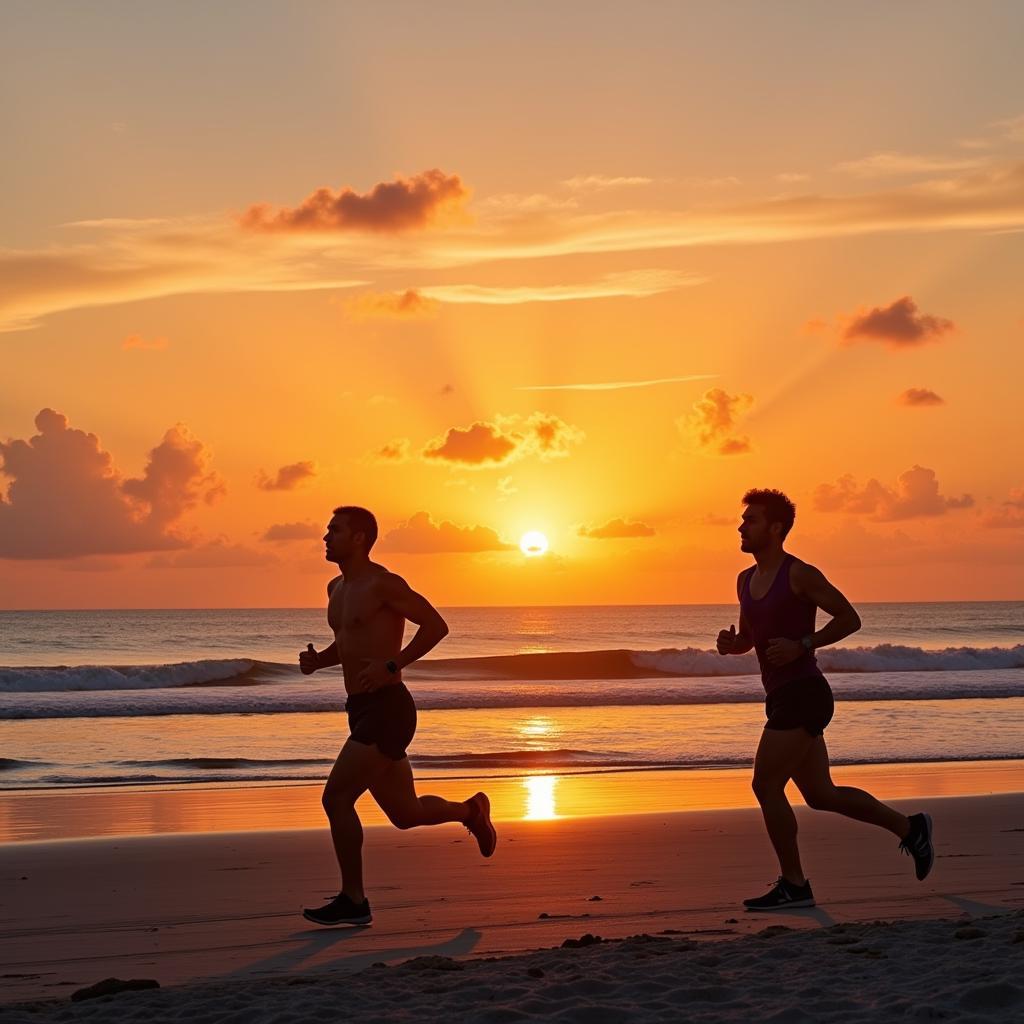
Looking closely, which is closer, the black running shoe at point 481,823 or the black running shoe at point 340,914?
the black running shoe at point 340,914

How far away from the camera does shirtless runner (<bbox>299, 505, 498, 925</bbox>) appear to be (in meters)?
7.07

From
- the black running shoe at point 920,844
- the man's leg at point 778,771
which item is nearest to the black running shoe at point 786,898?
the man's leg at point 778,771

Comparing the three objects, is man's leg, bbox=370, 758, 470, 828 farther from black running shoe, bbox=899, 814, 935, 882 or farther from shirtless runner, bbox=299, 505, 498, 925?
black running shoe, bbox=899, 814, 935, 882

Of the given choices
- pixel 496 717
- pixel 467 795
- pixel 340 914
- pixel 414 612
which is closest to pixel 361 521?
pixel 414 612

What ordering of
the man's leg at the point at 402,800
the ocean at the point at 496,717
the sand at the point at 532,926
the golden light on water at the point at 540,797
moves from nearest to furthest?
the sand at the point at 532,926, the man's leg at the point at 402,800, the golden light on water at the point at 540,797, the ocean at the point at 496,717

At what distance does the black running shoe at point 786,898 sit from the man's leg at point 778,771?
0.24m

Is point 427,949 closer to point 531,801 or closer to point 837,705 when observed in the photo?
point 531,801

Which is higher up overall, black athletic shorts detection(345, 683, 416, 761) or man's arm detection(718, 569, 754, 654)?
man's arm detection(718, 569, 754, 654)

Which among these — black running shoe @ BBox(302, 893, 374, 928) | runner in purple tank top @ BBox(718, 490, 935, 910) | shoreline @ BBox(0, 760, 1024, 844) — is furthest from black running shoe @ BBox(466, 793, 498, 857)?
shoreline @ BBox(0, 760, 1024, 844)

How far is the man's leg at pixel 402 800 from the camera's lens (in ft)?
23.7

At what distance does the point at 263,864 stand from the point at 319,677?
94.9 ft

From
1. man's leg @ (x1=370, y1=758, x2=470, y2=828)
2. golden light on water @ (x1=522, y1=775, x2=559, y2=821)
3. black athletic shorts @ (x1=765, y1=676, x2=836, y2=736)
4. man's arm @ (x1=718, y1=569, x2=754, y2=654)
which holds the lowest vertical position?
golden light on water @ (x1=522, y1=775, x2=559, y2=821)

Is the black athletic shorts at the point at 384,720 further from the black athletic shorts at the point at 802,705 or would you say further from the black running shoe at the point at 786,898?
the black running shoe at the point at 786,898

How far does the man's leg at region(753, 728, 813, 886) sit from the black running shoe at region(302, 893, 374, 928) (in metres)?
2.04
